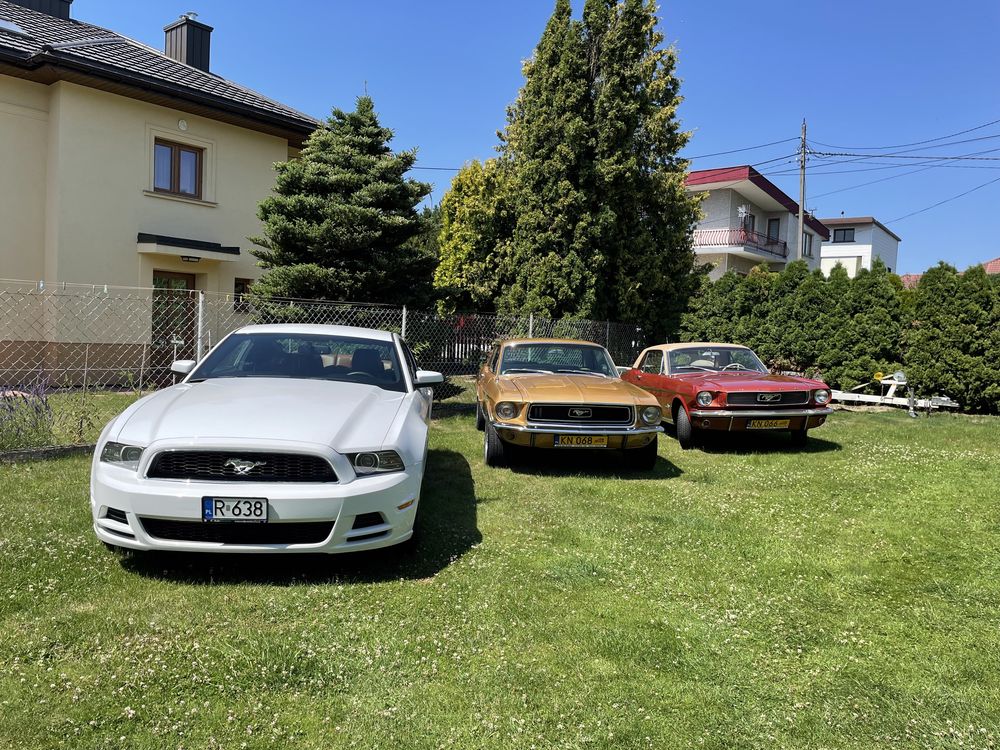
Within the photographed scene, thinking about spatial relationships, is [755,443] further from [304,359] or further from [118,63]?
[118,63]

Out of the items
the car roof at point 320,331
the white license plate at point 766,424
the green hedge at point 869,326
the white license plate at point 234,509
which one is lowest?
the white license plate at point 234,509

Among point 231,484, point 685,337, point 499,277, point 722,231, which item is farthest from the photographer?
point 722,231

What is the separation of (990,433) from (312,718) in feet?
36.3

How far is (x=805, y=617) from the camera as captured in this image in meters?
3.54

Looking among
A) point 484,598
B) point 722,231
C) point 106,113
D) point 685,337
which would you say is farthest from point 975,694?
point 722,231

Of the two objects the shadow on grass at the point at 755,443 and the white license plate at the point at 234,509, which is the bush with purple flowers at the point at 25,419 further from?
the shadow on grass at the point at 755,443

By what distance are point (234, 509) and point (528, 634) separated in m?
1.66

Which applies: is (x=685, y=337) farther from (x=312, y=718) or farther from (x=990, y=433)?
(x=312, y=718)

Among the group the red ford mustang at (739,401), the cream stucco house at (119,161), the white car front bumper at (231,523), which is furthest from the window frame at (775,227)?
the white car front bumper at (231,523)

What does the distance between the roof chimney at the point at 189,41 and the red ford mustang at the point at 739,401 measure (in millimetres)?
16096

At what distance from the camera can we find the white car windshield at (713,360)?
942 centimetres

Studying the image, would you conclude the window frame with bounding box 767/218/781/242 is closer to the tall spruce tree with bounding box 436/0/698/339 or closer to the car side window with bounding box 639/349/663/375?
the tall spruce tree with bounding box 436/0/698/339

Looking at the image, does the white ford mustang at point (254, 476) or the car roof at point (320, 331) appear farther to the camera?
the car roof at point (320, 331)

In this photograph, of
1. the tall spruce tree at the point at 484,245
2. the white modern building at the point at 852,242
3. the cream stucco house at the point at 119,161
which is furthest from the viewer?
the white modern building at the point at 852,242
